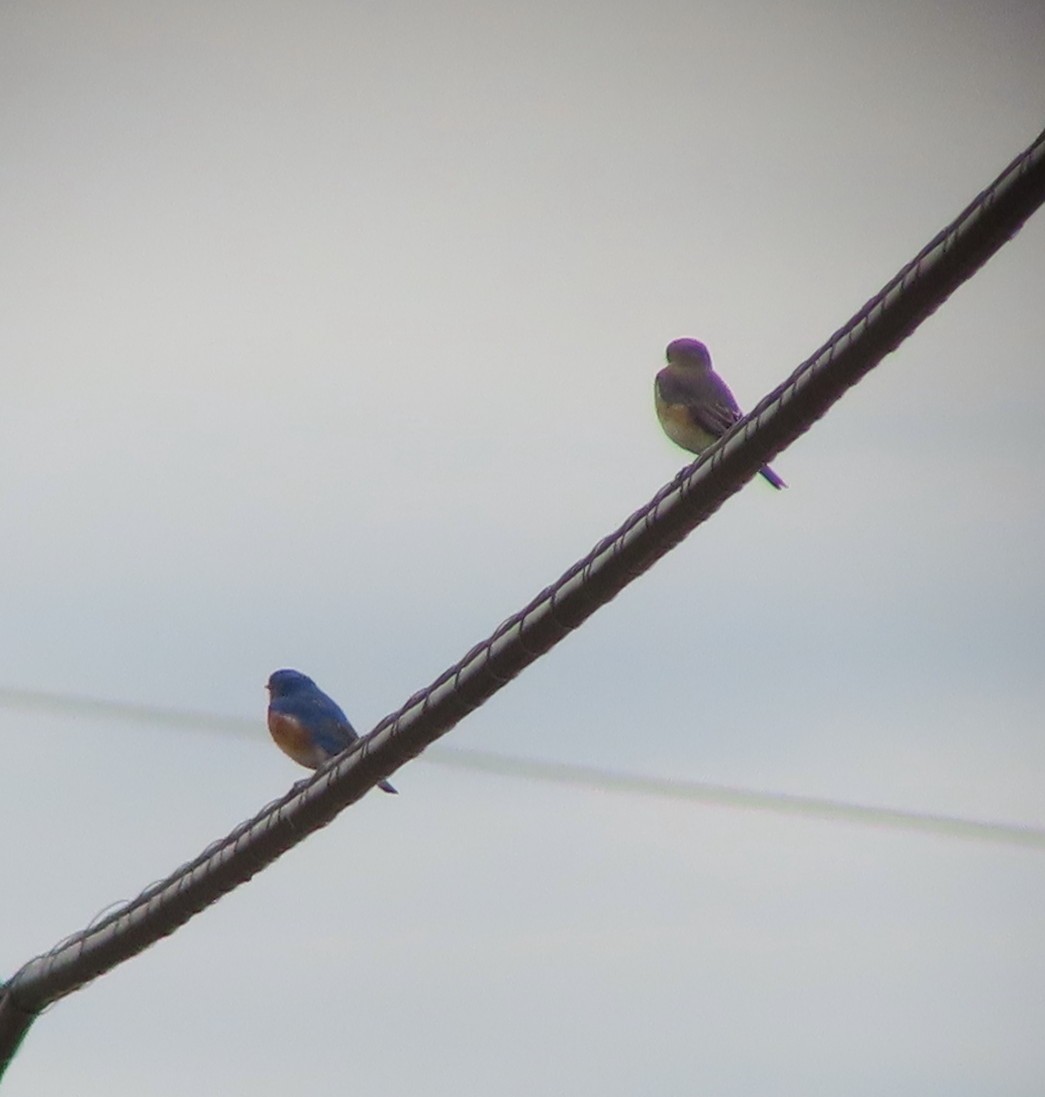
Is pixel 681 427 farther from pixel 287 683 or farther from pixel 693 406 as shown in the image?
pixel 287 683

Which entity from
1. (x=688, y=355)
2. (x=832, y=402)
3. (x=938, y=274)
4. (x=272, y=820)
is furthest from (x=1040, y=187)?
(x=688, y=355)

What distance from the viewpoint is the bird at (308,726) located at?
1073 cm

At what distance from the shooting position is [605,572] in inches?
201

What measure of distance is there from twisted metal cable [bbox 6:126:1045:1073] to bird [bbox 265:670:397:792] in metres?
4.47

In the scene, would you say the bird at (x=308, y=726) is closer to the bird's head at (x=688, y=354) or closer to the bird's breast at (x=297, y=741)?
the bird's breast at (x=297, y=741)

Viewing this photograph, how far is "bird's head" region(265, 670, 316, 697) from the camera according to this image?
1134cm

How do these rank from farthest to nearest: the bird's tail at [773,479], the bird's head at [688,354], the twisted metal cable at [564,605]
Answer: the bird's head at [688,354] < the bird's tail at [773,479] < the twisted metal cable at [564,605]

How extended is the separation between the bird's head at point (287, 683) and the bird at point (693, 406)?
2443mm

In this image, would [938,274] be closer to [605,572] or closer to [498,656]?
[605,572]

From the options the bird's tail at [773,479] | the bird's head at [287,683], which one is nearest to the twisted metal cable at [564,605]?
the bird's tail at [773,479]

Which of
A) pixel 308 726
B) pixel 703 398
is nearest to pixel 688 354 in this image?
pixel 703 398

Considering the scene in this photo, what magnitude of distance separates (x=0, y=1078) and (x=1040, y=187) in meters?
3.80

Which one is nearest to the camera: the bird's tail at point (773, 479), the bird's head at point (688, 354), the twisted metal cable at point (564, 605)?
the twisted metal cable at point (564, 605)

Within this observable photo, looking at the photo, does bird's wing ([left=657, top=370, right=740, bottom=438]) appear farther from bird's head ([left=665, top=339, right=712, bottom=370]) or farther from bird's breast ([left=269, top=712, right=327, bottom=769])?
bird's breast ([left=269, top=712, right=327, bottom=769])
